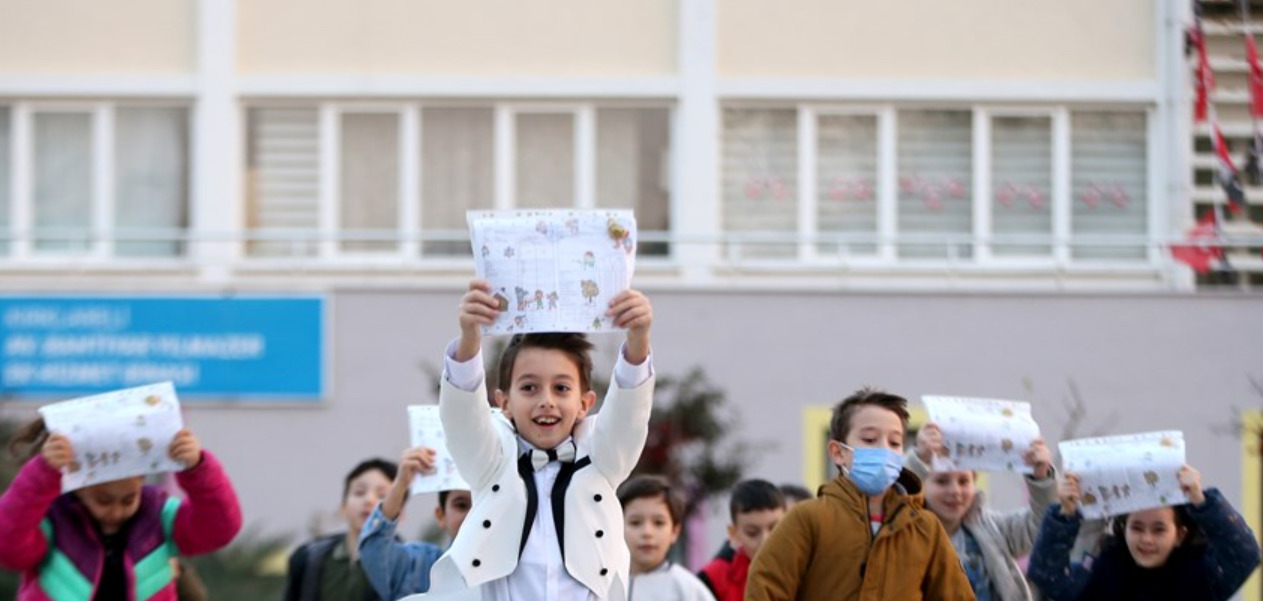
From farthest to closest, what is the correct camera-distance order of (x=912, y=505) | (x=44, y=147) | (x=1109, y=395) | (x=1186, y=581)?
(x=44, y=147) → (x=1109, y=395) → (x=1186, y=581) → (x=912, y=505)

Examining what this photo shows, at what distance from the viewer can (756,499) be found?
9.63m

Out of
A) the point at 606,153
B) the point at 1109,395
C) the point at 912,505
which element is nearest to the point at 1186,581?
the point at 912,505

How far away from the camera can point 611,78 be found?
2103 centimetres

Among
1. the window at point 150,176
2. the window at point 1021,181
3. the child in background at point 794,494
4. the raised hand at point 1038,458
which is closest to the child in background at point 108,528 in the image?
the raised hand at point 1038,458

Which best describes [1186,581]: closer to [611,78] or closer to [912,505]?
[912,505]

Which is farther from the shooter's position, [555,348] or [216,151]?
[216,151]

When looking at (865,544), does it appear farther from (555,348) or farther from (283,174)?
(283,174)

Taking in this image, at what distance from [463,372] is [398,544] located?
7.91 ft

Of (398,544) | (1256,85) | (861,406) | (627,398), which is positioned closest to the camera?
(627,398)

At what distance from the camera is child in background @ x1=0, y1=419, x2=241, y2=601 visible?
7.05m

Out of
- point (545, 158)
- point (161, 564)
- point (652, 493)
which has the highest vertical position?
point (545, 158)

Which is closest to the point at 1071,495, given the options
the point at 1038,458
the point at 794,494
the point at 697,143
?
the point at 1038,458

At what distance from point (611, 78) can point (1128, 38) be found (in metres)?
5.07

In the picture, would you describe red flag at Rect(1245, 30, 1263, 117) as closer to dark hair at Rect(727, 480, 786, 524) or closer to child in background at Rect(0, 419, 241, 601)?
dark hair at Rect(727, 480, 786, 524)
